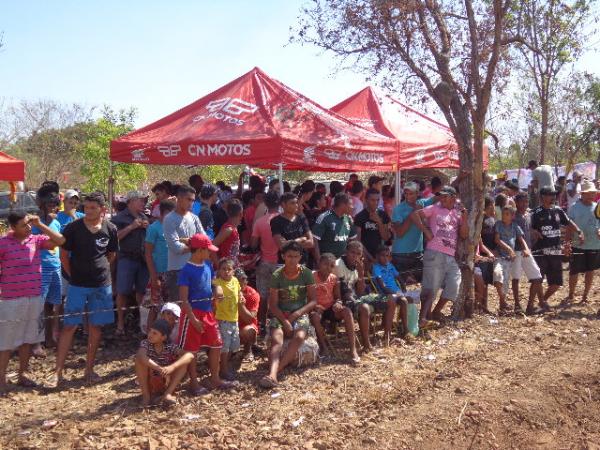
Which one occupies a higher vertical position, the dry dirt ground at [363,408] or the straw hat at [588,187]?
the straw hat at [588,187]

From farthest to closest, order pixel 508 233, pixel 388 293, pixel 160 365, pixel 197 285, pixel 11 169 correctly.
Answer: pixel 508 233 < pixel 11 169 < pixel 388 293 < pixel 197 285 < pixel 160 365

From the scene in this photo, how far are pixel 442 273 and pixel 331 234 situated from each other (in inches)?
61.0

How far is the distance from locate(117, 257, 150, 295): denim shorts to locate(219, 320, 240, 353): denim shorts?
6.25 feet

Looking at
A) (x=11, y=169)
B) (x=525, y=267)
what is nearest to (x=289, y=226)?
(x=525, y=267)

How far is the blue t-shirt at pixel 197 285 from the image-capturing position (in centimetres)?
595

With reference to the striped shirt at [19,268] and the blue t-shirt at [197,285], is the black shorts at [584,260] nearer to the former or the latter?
the blue t-shirt at [197,285]

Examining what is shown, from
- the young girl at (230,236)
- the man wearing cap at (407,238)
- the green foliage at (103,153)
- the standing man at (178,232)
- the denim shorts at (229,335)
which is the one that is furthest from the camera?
the green foliage at (103,153)

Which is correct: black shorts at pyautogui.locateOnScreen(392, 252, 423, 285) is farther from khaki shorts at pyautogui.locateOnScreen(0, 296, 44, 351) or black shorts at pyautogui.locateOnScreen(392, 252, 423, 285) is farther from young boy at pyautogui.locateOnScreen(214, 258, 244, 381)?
khaki shorts at pyautogui.locateOnScreen(0, 296, 44, 351)

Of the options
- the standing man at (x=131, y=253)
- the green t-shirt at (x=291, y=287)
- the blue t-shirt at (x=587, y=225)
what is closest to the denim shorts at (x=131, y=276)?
the standing man at (x=131, y=253)

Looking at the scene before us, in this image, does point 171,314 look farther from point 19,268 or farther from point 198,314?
point 19,268

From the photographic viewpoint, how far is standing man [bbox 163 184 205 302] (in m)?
6.69

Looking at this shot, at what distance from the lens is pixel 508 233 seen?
29.8 feet

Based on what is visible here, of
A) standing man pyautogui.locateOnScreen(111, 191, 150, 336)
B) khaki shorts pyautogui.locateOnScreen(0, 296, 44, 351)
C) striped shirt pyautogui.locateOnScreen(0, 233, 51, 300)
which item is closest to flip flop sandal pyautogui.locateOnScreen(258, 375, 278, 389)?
khaki shorts pyautogui.locateOnScreen(0, 296, 44, 351)

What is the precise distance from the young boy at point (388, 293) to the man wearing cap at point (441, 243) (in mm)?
→ 580
